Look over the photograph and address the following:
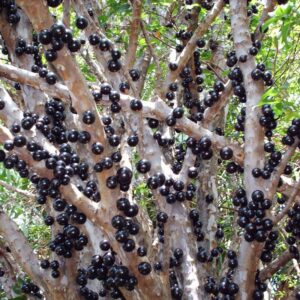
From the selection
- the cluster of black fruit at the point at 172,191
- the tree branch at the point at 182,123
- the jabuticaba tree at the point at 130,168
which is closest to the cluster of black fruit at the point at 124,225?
the jabuticaba tree at the point at 130,168

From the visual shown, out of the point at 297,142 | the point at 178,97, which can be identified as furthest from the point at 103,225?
the point at 178,97

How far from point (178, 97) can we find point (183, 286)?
66.9 inches

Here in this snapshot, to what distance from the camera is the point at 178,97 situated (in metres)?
4.38

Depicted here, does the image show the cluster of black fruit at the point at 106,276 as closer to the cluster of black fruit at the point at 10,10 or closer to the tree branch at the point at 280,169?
the tree branch at the point at 280,169

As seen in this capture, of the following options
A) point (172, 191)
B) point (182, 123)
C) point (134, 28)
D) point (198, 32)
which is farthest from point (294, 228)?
point (134, 28)

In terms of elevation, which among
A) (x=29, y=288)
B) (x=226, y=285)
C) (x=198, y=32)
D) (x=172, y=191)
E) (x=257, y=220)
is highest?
(x=198, y=32)

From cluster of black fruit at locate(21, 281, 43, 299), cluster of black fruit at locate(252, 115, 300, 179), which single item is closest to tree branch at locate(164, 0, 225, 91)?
cluster of black fruit at locate(252, 115, 300, 179)

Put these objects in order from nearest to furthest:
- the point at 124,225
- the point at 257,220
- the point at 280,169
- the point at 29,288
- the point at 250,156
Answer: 1. the point at 124,225
2. the point at 280,169
3. the point at 257,220
4. the point at 250,156
5. the point at 29,288

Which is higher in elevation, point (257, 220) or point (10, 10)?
point (10, 10)

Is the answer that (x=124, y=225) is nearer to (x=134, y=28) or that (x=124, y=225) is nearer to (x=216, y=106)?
(x=216, y=106)

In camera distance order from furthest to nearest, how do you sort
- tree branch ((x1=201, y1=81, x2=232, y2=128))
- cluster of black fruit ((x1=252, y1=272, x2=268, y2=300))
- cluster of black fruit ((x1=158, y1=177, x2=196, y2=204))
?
tree branch ((x1=201, y1=81, x2=232, y2=128))
cluster of black fruit ((x1=158, y1=177, x2=196, y2=204))
cluster of black fruit ((x1=252, y1=272, x2=268, y2=300))

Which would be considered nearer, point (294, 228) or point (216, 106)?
point (294, 228)

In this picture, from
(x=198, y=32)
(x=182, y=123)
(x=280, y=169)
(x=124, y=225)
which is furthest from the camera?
(x=198, y=32)

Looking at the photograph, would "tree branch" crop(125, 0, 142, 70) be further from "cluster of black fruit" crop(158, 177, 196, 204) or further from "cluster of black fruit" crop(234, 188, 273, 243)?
"cluster of black fruit" crop(234, 188, 273, 243)
